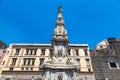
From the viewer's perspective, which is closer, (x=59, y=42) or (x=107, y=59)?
(x=59, y=42)

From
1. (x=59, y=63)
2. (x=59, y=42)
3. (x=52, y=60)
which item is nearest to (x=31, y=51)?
(x=59, y=42)

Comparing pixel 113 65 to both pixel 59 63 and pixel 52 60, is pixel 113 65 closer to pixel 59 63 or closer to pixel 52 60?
pixel 59 63

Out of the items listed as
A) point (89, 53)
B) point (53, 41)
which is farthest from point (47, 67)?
point (89, 53)

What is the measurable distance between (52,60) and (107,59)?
2311cm

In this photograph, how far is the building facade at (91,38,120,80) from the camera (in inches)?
1596

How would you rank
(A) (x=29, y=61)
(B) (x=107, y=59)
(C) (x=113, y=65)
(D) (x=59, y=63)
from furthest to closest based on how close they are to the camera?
(B) (x=107, y=59)
(A) (x=29, y=61)
(C) (x=113, y=65)
(D) (x=59, y=63)

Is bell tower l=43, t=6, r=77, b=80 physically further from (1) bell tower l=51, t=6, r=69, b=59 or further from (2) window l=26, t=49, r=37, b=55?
(2) window l=26, t=49, r=37, b=55

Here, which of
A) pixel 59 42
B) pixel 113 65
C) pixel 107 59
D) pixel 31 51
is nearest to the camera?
pixel 59 42

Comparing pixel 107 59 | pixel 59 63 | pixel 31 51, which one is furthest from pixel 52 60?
pixel 107 59

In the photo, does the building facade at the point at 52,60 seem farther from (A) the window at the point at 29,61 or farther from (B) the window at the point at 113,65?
(B) the window at the point at 113,65

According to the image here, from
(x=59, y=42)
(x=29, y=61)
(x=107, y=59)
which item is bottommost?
(x=59, y=42)

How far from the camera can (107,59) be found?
1750 inches

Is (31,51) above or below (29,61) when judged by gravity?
above

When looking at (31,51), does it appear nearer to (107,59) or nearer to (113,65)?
(107,59)
